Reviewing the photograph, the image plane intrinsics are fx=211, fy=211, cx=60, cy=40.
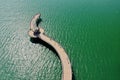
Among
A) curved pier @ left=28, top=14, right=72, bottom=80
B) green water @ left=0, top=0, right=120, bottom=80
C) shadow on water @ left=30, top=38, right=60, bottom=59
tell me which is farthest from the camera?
shadow on water @ left=30, top=38, right=60, bottom=59

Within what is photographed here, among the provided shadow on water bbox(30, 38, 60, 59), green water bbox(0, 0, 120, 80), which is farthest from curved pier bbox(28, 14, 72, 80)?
green water bbox(0, 0, 120, 80)

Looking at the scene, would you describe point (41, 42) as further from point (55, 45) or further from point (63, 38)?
point (63, 38)

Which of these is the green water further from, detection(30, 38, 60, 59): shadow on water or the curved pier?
the curved pier

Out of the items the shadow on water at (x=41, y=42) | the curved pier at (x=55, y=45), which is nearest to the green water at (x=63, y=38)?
the shadow on water at (x=41, y=42)

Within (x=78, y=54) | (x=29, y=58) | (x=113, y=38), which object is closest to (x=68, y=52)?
(x=78, y=54)

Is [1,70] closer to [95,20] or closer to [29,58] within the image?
[29,58]
